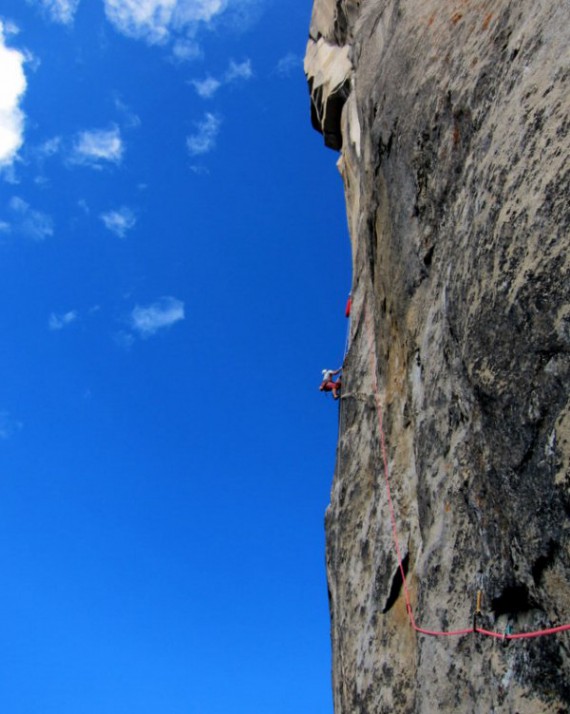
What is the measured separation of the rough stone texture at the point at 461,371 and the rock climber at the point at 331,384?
1143 millimetres

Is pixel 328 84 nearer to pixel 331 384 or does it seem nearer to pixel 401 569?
pixel 331 384

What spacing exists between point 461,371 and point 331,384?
5262 mm

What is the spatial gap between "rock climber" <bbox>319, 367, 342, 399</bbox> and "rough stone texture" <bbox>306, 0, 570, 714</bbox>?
114cm

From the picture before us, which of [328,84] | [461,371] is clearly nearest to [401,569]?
[461,371]

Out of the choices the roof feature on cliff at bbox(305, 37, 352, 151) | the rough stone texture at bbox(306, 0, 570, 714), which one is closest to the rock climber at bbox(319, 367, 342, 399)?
the rough stone texture at bbox(306, 0, 570, 714)

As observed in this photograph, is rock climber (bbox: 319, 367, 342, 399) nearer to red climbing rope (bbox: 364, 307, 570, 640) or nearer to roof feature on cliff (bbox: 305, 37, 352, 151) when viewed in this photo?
red climbing rope (bbox: 364, 307, 570, 640)

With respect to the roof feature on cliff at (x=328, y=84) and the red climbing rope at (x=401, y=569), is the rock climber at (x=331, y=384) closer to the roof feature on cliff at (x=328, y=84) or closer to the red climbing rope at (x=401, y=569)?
the red climbing rope at (x=401, y=569)

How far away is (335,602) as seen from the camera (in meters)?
8.28

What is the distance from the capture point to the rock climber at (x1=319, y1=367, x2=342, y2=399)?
1032cm

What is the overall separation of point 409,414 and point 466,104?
3223 mm

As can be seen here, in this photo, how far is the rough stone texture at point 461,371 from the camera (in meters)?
4.11

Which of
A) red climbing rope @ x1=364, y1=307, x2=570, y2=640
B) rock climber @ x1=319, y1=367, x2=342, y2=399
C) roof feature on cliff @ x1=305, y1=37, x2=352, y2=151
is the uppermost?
roof feature on cliff @ x1=305, y1=37, x2=352, y2=151

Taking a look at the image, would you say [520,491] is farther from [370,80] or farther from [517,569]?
[370,80]

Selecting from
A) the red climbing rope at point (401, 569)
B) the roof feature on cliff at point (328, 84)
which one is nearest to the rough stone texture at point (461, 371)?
the red climbing rope at point (401, 569)
